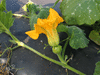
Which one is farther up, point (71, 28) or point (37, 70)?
point (71, 28)

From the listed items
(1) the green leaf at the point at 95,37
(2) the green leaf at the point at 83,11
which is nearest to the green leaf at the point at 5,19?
(2) the green leaf at the point at 83,11

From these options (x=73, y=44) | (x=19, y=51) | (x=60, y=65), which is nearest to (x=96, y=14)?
(x=73, y=44)

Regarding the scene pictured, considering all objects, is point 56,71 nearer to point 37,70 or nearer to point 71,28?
point 37,70

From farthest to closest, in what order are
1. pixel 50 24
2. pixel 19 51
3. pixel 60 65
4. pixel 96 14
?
1. pixel 19 51
2. pixel 60 65
3. pixel 96 14
4. pixel 50 24

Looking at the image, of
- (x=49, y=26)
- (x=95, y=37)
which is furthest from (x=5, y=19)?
(x=95, y=37)

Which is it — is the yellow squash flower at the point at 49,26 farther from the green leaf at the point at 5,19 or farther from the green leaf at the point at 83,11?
the green leaf at the point at 5,19

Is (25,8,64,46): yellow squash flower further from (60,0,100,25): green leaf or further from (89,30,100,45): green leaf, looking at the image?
(89,30,100,45): green leaf

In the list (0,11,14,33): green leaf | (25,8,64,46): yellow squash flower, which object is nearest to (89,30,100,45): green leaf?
(25,8,64,46): yellow squash flower
